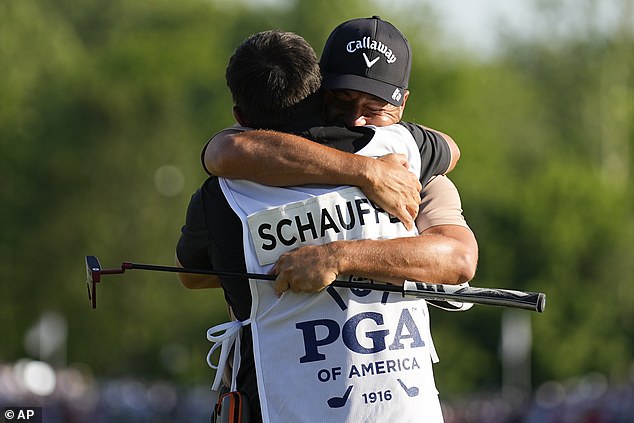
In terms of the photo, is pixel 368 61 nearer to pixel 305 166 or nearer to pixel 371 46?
pixel 371 46

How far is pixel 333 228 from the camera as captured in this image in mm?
4793

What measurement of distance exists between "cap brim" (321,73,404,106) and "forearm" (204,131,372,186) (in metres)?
0.24

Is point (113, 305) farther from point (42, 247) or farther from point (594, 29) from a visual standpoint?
point (594, 29)

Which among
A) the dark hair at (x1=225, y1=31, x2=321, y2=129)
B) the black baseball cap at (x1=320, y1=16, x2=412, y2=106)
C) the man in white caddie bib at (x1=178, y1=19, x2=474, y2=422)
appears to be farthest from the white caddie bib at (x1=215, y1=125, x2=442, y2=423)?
the black baseball cap at (x1=320, y1=16, x2=412, y2=106)

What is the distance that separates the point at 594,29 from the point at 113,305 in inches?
793

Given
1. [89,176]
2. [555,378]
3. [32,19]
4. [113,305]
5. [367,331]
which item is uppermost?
[32,19]

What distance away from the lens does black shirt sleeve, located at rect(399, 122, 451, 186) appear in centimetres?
503

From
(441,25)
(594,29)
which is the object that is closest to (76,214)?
(441,25)

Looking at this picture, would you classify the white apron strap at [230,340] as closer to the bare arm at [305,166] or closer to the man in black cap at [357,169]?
the man in black cap at [357,169]

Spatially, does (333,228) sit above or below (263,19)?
below

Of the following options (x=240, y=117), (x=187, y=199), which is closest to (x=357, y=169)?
(x=240, y=117)

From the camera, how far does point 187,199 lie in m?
52.5

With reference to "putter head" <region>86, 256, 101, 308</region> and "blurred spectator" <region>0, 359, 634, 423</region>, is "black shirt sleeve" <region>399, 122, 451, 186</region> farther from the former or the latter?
"blurred spectator" <region>0, 359, 634, 423</region>

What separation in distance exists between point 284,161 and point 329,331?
0.57m
